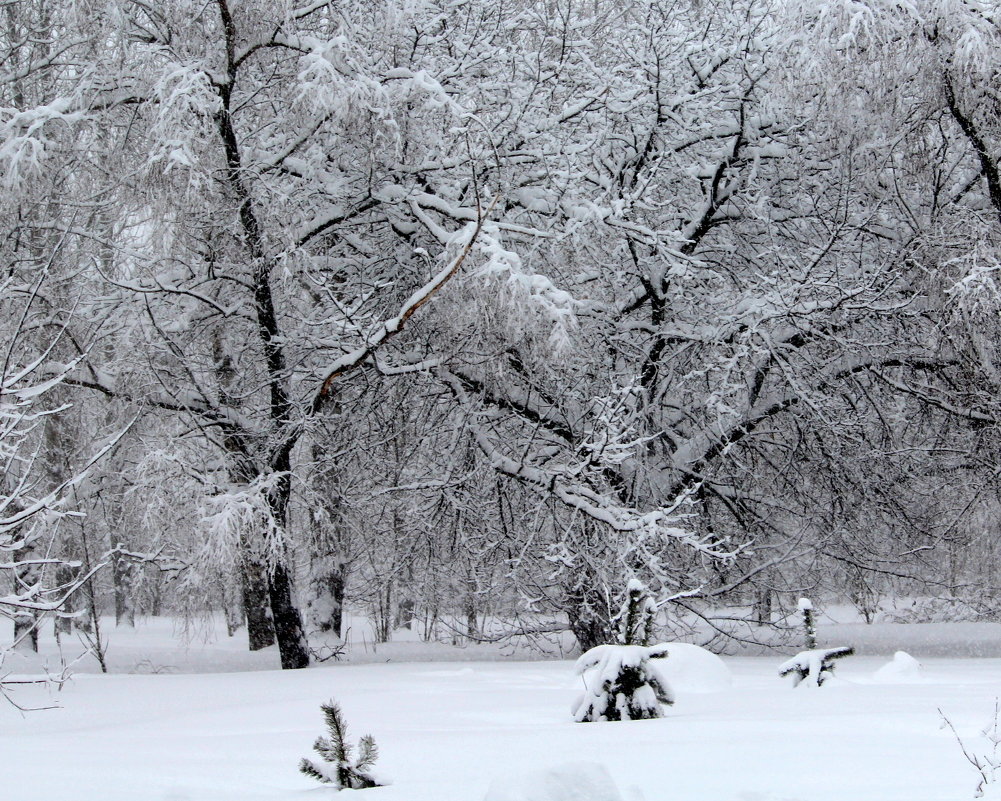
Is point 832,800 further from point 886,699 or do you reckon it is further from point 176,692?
point 176,692

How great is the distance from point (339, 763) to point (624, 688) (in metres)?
1.41

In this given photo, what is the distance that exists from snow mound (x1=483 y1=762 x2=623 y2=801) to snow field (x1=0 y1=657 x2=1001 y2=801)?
1 cm

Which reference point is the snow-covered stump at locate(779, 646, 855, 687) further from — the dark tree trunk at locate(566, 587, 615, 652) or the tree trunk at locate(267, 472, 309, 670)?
Result: the tree trunk at locate(267, 472, 309, 670)

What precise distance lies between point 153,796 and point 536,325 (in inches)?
201

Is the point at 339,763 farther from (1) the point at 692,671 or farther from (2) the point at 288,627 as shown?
(2) the point at 288,627

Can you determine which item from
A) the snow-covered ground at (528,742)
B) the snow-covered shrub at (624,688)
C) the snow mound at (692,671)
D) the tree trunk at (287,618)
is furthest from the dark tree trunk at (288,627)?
the snow-covered shrub at (624,688)

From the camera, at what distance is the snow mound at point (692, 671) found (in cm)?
468

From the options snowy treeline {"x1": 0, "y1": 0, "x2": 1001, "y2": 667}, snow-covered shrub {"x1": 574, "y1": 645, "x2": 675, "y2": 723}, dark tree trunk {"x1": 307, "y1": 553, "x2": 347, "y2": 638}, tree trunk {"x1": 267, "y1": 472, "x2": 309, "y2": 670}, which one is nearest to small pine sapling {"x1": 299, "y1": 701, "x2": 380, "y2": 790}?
snow-covered shrub {"x1": 574, "y1": 645, "x2": 675, "y2": 723}

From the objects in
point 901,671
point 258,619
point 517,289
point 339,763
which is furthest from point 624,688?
point 258,619

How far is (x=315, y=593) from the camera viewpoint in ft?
42.1

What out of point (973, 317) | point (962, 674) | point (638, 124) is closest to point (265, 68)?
point (638, 124)

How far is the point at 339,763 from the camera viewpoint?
316cm

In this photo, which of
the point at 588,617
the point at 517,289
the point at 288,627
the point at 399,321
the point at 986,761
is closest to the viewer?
the point at 986,761

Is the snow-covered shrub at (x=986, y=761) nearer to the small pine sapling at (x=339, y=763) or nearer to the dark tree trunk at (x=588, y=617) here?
the small pine sapling at (x=339, y=763)
